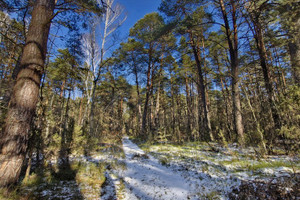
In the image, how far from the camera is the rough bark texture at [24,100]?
230cm

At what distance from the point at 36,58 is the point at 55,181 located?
2849mm

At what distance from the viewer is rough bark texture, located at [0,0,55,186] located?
A: 2301mm

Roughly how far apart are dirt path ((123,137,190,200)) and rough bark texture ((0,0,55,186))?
2.17m

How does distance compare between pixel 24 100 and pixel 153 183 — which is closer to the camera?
pixel 24 100

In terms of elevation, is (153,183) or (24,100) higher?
(24,100)

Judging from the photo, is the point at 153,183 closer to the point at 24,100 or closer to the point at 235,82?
the point at 24,100

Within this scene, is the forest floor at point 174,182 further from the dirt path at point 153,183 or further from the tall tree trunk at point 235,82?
the tall tree trunk at point 235,82

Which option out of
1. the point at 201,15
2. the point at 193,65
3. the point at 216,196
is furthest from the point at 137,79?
the point at 216,196

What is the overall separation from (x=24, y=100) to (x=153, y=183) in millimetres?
3313

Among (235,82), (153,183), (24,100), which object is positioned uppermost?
(235,82)

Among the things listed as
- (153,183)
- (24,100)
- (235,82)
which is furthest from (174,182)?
(235,82)

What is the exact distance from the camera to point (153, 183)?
3119 millimetres

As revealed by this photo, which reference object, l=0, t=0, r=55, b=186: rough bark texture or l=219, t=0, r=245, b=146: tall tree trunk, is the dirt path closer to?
l=0, t=0, r=55, b=186: rough bark texture

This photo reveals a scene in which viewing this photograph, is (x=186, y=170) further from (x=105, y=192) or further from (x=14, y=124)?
(x=14, y=124)
